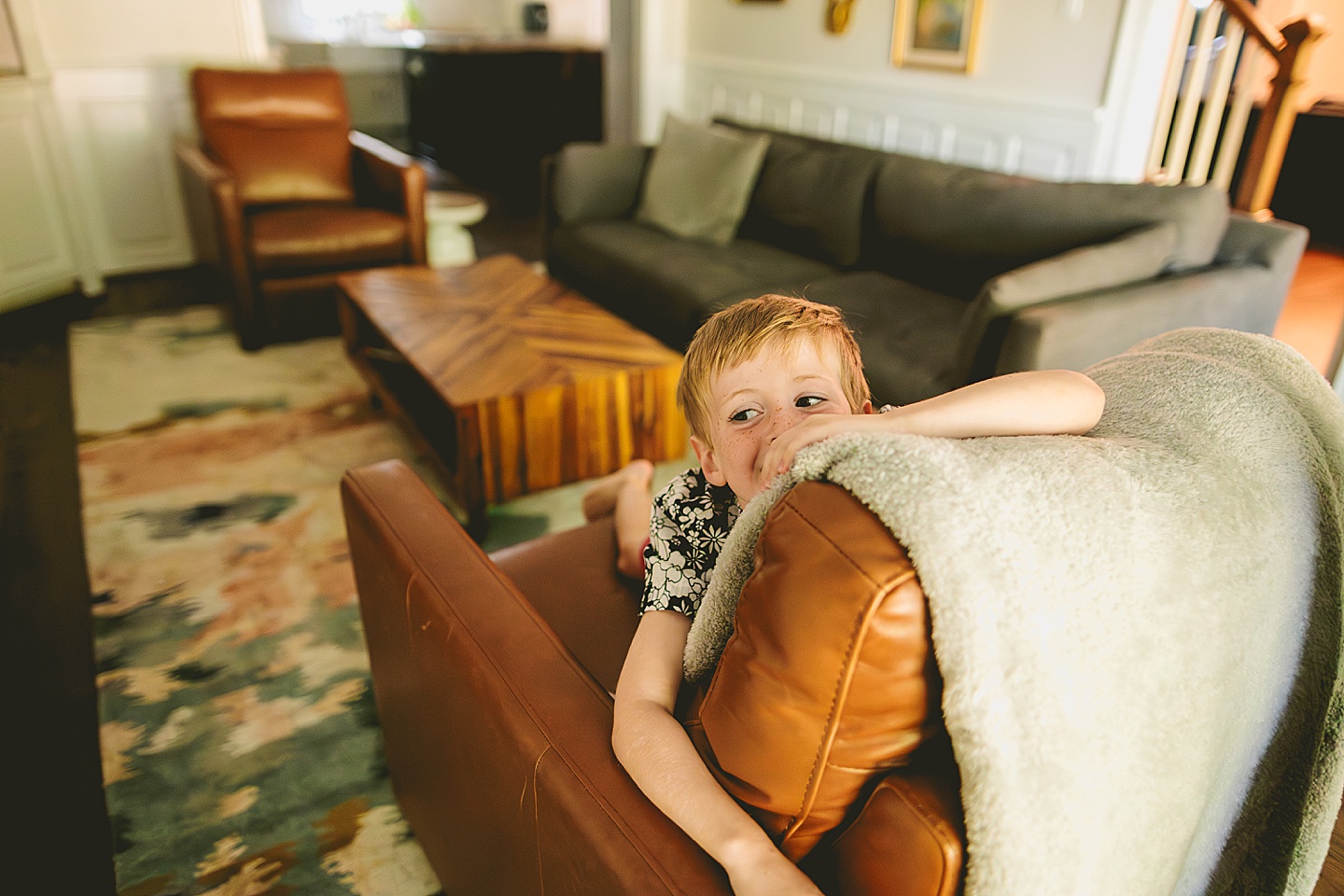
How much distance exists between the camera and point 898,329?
235cm

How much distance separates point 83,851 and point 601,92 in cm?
536

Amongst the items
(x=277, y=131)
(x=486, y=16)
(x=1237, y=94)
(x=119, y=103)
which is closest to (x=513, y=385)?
(x=277, y=131)

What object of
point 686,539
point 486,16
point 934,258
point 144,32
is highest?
point 486,16

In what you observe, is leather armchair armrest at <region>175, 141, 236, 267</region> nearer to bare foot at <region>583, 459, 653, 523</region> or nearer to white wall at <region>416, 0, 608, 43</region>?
bare foot at <region>583, 459, 653, 523</region>

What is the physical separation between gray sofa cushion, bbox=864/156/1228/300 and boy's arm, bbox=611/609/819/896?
1.88 m

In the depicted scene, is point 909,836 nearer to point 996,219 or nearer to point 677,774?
point 677,774

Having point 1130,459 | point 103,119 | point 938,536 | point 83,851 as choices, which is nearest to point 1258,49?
point 1130,459

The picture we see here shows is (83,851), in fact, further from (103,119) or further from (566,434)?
(103,119)

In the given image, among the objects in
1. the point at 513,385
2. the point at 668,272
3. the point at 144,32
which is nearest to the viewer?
the point at 513,385

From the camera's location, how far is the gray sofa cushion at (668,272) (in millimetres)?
2814

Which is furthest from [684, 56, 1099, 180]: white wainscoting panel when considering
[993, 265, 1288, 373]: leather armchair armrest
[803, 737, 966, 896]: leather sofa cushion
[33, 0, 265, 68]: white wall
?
[803, 737, 966, 896]: leather sofa cushion

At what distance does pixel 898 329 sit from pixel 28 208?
369cm

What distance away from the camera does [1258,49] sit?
3.11 metres

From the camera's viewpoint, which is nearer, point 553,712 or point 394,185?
point 553,712
